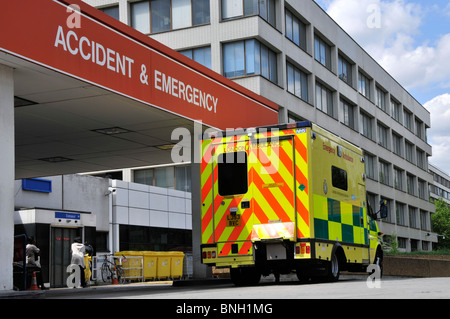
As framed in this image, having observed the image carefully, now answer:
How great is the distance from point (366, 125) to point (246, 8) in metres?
22.4

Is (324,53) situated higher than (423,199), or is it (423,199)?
(324,53)

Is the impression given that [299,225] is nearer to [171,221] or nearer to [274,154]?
[274,154]

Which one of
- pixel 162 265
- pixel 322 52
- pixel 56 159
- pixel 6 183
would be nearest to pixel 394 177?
pixel 322 52

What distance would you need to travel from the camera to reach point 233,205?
1459cm

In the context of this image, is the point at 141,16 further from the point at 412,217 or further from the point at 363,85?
the point at 412,217

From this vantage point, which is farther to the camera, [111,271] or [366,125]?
[366,125]

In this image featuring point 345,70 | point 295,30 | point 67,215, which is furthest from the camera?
point 345,70

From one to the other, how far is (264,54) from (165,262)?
12727 millimetres

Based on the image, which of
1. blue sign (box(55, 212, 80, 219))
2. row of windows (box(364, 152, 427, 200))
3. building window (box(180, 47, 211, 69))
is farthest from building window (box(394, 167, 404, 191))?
blue sign (box(55, 212, 80, 219))

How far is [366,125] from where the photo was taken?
5653 centimetres

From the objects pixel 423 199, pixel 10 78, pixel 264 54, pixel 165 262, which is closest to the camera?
pixel 10 78

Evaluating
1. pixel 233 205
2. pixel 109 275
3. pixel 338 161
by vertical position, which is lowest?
Answer: pixel 109 275

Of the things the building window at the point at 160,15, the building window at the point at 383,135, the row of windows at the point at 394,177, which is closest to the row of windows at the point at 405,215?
the row of windows at the point at 394,177

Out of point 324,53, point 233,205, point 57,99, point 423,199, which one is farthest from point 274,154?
point 423,199
